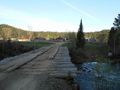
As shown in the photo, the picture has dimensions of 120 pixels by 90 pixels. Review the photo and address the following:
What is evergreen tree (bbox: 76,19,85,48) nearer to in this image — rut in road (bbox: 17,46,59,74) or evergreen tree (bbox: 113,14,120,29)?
evergreen tree (bbox: 113,14,120,29)

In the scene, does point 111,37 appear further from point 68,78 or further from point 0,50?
point 68,78

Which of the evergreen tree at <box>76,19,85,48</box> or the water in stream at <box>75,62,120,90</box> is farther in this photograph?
the evergreen tree at <box>76,19,85,48</box>

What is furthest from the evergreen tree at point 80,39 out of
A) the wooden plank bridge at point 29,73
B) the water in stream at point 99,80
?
the water in stream at point 99,80

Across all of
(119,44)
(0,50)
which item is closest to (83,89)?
(0,50)

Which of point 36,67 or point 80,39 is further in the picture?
point 80,39

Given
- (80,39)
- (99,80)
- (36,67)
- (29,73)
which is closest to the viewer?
(99,80)

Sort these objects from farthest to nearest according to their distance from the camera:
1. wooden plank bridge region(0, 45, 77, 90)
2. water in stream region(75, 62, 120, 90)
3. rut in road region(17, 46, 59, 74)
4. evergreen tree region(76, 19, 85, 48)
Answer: evergreen tree region(76, 19, 85, 48) < rut in road region(17, 46, 59, 74) < water in stream region(75, 62, 120, 90) < wooden plank bridge region(0, 45, 77, 90)

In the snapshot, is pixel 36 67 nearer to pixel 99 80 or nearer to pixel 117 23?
pixel 99 80

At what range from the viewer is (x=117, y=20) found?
14038 centimetres

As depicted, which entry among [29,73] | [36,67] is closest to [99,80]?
[29,73]

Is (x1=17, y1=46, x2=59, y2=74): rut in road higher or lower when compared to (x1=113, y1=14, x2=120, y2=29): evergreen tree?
lower

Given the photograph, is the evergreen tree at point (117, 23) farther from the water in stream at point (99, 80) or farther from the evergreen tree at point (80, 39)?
the water in stream at point (99, 80)

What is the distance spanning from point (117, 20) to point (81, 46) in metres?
22.5

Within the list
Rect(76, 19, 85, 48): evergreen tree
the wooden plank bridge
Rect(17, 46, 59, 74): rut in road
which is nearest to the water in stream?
the wooden plank bridge
